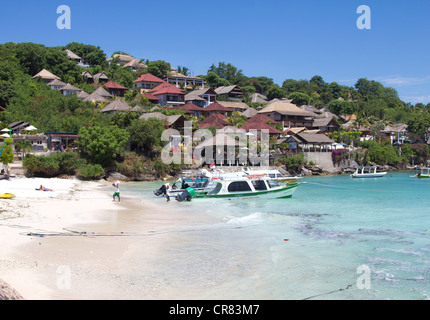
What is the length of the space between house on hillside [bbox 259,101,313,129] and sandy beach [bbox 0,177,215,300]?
53.3 metres

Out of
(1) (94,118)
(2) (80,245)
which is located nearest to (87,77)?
(1) (94,118)

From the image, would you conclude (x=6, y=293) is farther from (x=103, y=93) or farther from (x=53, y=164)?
(x=103, y=93)

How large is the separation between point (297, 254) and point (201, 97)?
2555 inches

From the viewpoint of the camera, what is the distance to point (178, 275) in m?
10.5

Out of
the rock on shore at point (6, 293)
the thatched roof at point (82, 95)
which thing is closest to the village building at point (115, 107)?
the thatched roof at point (82, 95)

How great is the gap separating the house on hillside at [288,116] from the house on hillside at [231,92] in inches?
561

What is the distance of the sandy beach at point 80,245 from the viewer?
892 centimetres

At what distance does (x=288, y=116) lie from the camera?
7388 cm

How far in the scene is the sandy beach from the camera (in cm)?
892

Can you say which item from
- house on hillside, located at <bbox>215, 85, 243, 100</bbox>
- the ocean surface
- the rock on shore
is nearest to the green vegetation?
house on hillside, located at <bbox>215, 85, 243, 100</bbox>

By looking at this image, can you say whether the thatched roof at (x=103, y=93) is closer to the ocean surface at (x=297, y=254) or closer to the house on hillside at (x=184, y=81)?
the house on hillside at (x=184, y=81)

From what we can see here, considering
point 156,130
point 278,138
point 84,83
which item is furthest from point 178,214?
point 84,83

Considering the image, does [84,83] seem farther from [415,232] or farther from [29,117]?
[415,232]
